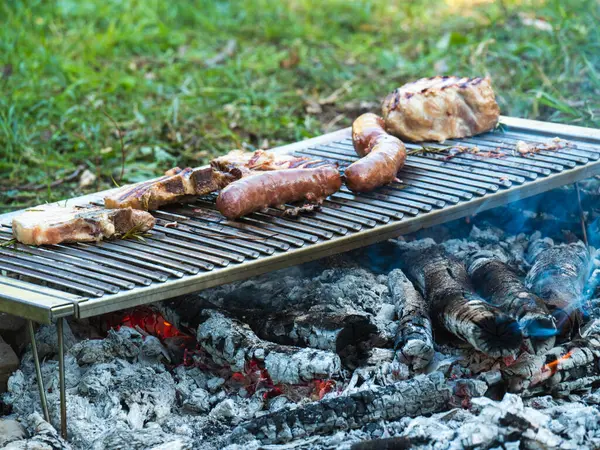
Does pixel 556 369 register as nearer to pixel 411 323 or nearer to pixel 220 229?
pixel 411 323

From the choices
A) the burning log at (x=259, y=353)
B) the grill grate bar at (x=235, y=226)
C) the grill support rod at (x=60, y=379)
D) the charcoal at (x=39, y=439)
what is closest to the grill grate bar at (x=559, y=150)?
the grill grate bar at (x=235, y=226)

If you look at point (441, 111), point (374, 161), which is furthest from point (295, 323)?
point (441, 111)

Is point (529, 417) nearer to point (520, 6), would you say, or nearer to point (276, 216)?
point (276, 216)

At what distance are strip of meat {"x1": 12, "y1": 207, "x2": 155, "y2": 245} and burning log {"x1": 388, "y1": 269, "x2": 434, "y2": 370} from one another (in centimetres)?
135

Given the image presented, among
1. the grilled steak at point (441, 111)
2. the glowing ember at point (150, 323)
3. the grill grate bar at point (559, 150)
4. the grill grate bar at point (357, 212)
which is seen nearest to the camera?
the grill grate bar at point (357, 212)

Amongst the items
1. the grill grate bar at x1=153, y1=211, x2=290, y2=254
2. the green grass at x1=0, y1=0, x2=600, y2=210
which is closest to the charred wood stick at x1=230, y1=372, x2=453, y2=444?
the grill grate bar at x1=153, y1=211, x2=290, y2=254

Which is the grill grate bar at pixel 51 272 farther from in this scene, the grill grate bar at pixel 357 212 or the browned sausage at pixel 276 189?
the grill grate bar at pixel 357 212

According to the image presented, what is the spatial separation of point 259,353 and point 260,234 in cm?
59

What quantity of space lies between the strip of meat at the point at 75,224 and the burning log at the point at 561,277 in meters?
2.08

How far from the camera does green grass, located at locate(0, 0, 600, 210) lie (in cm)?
815

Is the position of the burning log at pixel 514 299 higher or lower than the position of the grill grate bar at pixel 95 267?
lower

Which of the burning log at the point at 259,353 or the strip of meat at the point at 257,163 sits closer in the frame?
the burning log at the point at 259,353

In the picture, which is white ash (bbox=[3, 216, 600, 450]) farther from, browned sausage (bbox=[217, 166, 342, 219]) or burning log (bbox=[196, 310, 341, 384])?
browned sausage (bbox=[217, 166, 342, 219])

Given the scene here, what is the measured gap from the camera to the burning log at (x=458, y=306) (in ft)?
13.4
